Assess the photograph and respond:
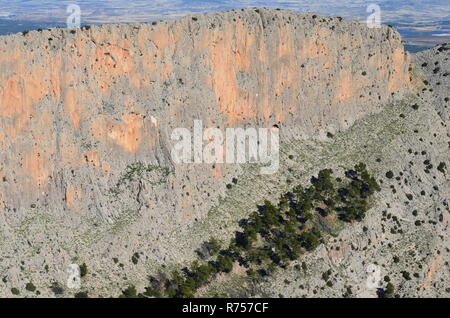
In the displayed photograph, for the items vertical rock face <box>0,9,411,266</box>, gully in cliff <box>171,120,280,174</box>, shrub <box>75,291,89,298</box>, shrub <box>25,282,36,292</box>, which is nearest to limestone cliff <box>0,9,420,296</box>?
vertical rock face <box>0,9,411,266</box>

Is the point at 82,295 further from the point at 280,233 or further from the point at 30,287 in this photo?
the point at 280,233

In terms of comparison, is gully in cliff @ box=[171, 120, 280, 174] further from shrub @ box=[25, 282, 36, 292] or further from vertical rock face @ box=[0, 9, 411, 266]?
shrub @ box=[25, 282, 36, 292]

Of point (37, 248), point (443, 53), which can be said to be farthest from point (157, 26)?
point (443, 53)

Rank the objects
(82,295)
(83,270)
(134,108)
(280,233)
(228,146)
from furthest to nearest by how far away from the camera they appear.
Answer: (228,146), (134,108), (280,233), (83,270), (82,295)

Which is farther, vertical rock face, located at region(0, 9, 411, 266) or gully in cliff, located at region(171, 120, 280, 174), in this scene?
gully in cliff, located at region(171, 120, 280, 174)

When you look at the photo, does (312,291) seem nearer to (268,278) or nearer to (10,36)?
(268,278)

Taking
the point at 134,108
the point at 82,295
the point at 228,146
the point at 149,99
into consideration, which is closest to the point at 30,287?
the point at 82,295

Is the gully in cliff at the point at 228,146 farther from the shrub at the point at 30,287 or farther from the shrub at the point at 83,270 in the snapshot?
the shrub at the point at 30,287
